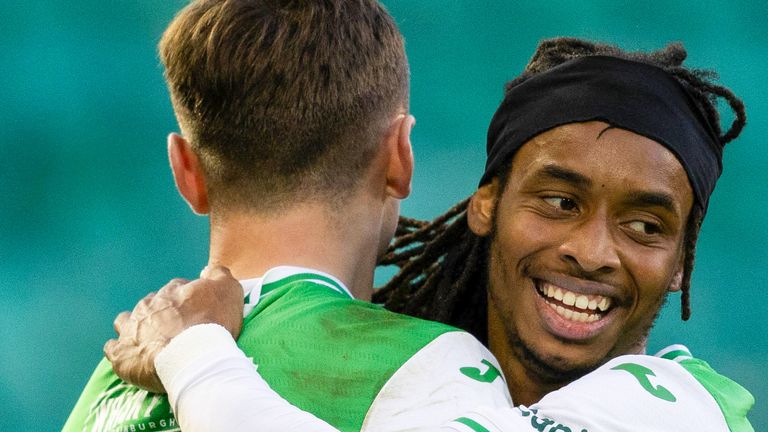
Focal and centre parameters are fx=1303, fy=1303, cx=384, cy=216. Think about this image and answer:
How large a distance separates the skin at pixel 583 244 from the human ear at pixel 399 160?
0.42 metres

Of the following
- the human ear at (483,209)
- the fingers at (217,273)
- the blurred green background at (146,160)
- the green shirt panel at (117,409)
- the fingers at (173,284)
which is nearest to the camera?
the green shirt panel at (117,409)

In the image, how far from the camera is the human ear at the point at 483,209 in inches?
136

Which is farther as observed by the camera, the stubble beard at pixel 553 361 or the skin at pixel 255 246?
the stubble beard at pixel 553 361

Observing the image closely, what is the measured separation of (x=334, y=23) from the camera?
116 inches

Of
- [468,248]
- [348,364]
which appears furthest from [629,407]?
[468,248]

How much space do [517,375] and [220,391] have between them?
1112 millimetres

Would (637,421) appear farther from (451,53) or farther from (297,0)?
(451,53)

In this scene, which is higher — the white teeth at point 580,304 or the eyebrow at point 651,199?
the eyebrow at point 651,199

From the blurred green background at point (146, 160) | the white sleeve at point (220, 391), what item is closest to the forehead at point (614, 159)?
the white sleeve at point (220, 391)

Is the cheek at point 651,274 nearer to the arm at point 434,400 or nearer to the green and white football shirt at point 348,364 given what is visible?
the arm at point 434,400

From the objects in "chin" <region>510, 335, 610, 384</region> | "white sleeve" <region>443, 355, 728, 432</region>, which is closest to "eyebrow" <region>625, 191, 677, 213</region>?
"chin" <region>510, 335, 610, 384</region>

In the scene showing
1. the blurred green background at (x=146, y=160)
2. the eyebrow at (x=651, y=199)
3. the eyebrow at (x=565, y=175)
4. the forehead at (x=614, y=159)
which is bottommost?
the blurred green background at (x=146, y=160)

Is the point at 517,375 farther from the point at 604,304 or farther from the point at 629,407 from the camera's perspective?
the point at 629,407

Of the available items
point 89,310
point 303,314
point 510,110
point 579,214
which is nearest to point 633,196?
Answer: point 579,214
